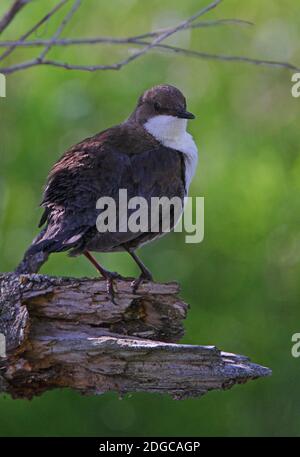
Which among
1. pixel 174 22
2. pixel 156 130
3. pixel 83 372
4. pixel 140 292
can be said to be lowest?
pixel 83 372

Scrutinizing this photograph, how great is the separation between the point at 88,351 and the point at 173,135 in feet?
4.98

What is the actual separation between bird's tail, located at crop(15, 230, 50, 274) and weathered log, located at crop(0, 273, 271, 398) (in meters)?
0.21

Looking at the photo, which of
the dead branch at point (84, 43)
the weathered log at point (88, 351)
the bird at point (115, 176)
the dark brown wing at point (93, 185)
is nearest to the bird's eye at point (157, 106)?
the bird at point (115, 176)

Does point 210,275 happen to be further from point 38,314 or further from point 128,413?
point 38,314

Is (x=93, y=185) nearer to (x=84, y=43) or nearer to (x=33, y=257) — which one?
(x=33, y=257)

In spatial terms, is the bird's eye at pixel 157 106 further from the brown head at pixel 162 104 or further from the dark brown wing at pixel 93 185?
the dark brown wing at pixel 93 185

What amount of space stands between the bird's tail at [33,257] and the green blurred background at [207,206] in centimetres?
110

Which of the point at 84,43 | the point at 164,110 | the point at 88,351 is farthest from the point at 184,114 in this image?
the point at 88,351

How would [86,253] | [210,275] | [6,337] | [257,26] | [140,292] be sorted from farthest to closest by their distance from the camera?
1. [257,26]
2. [210,275]
3. [86,253]
4. [140,292]
5. [6,337]

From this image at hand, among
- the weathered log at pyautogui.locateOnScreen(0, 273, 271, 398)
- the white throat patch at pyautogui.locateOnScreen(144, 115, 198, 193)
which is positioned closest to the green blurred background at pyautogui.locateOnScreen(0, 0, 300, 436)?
the white throat patch at pyautogui.locateOnScreen(144, 115, 198, 193)

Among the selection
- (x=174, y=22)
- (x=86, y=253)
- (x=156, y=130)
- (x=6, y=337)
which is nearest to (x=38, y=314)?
(x=6, y=337)

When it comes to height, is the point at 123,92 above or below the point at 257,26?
below

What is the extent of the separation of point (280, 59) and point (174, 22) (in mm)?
651

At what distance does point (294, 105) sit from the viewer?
6.57m
